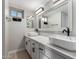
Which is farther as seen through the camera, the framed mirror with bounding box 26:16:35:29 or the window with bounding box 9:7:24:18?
the framed mirror with bounding box 26:16:35:29

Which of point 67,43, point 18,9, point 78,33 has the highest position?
point 18,9

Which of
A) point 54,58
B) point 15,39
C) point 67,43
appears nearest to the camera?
point 67,43

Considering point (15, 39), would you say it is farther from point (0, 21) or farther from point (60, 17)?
point (0, 21)

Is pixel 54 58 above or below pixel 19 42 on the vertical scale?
above

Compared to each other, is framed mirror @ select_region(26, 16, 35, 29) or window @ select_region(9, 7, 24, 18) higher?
window @ select_region(9, 7, 24, 18)

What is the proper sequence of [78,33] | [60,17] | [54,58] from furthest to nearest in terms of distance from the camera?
[60,17] → [54,58] → [78,33]

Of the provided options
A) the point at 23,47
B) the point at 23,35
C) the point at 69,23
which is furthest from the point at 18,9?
the point at 69,23

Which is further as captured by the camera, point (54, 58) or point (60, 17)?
point (60, 17)

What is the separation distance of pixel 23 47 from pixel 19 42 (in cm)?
39

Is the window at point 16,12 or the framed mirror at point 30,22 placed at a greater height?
the window at point 16,12

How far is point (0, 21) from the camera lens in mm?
420

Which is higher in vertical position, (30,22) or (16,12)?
(16,12)

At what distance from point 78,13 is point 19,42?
324 centimetres

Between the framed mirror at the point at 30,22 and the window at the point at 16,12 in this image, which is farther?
the framed mirror at the point at 30,22
